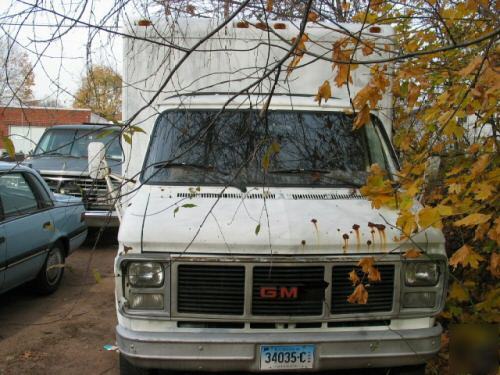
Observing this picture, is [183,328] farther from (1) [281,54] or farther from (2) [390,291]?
(1) [281,54]

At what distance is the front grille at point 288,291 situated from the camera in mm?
3205

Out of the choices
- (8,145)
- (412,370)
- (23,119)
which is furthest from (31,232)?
(412,370)

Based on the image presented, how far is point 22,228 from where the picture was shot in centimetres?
552

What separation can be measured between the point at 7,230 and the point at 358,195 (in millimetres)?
3645

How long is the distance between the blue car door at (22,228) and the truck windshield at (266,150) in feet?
6.13

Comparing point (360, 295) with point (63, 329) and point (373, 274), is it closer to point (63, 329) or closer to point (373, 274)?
point (373, 274)

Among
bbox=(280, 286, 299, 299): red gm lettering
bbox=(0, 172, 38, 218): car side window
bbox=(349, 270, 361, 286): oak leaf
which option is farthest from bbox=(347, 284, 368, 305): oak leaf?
bbox=(0, 172, 38, 218): car side window

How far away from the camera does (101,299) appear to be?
6.29 meters

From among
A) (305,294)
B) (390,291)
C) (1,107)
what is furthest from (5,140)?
(390,291)

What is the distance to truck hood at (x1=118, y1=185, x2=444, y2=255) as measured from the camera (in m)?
3.17

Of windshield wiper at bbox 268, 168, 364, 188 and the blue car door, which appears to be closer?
windshield wiper at bbox 268, 168, 364, 188

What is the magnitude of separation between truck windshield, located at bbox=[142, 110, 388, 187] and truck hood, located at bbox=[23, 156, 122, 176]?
5162 millimetres

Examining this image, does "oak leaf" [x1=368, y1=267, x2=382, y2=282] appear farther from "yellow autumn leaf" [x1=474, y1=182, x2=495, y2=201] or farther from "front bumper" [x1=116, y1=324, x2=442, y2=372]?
"yellow autumn leaf" [x1=474, y1=182, x2=495, y2=201]

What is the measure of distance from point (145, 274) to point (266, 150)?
1.24 metres
